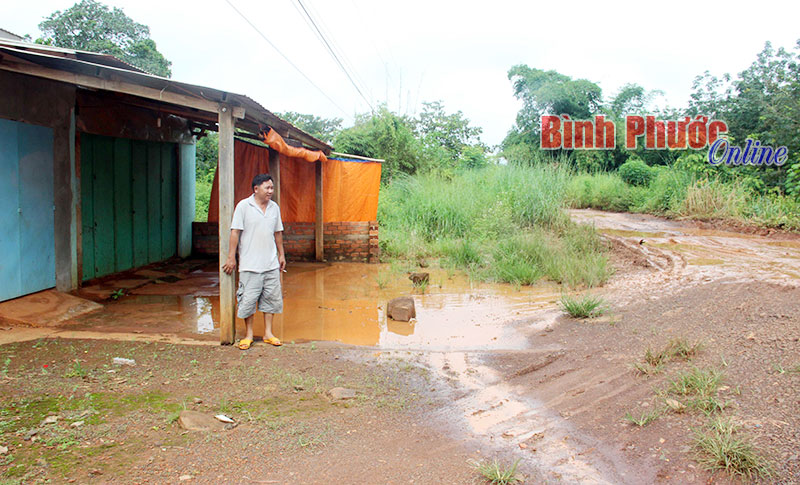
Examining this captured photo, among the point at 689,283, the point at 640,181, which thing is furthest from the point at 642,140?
the point at 689,283

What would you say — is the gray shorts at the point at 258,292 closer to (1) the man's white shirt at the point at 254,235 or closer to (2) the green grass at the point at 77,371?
(1) the man's white shirt at the point at 254,235

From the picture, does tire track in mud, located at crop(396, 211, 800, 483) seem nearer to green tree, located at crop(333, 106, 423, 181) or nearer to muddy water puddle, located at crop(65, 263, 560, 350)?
muddy water puddle, located at crop(65, 263, 560, 350)

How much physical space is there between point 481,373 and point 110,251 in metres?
6.24

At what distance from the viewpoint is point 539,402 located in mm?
4062

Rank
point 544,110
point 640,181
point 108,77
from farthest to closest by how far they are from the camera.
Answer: point 544,110
point 640,181
point 108,77

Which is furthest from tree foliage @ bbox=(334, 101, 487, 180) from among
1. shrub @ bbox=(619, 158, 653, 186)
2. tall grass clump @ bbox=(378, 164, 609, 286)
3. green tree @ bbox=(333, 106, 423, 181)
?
shrub @ bbox=(619, 158, 653, 186)

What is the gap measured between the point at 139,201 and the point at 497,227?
6.89 metres

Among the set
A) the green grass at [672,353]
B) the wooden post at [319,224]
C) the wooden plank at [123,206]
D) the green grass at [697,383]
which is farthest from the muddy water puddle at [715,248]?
the wooden plank at [123,206]

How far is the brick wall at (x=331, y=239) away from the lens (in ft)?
34.7

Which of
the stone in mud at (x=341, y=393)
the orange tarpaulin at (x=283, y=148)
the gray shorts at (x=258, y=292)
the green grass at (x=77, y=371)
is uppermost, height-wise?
the orange tarpaulin at (x=283, y=148)

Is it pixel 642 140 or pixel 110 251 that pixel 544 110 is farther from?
pixel 110 251

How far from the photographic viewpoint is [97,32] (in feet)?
73.0

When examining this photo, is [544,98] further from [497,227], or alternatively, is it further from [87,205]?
[87,205]

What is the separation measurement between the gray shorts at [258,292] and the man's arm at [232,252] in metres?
0.12
